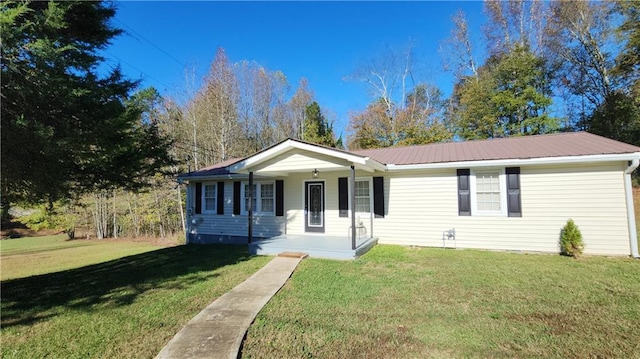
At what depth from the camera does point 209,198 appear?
11688 mm

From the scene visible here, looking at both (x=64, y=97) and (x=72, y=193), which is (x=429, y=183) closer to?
(x=64, y=97)

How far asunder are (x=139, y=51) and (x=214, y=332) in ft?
34.6

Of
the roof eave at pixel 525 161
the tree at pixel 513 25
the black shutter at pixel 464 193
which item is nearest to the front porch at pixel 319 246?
the roof eave at pixel 525 161

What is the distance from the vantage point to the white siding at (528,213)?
24.0 feet

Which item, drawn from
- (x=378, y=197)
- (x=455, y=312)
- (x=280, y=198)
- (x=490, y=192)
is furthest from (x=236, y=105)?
(x=455, y=312)

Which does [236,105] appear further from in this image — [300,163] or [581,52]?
[581,52]

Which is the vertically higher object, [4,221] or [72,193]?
[72,193]

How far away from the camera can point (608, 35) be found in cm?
1747

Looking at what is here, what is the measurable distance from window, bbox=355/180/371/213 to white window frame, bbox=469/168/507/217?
3055 millimetres

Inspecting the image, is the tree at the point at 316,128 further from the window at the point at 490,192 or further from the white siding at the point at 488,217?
the window at the point at 490,192

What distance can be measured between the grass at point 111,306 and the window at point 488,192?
6287mm

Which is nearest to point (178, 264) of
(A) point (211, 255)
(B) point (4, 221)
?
(A) point (211, 255)

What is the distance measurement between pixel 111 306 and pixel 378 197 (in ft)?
23.8

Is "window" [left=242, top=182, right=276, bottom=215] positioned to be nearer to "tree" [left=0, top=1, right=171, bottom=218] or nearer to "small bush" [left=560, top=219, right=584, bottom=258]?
"tree" [left=0, top=1, right=171, bottom=218]
